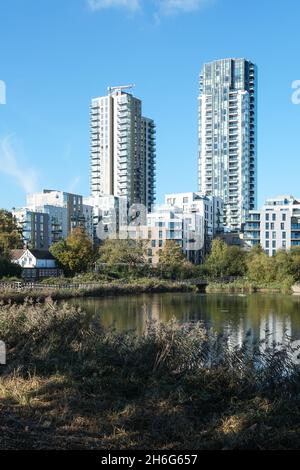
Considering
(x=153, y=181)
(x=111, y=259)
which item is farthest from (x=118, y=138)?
(x=111, y=259)

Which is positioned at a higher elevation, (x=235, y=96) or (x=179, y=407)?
(x=235, y=96)

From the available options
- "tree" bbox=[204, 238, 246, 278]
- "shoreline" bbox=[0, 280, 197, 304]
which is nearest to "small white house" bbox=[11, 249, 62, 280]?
"shoreline" bbox=[0, 280, 197, 304]

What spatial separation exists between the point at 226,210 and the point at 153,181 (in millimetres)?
19824

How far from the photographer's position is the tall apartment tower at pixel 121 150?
405 feet

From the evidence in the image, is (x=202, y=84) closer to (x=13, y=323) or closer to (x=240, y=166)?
(x=240, y=166)

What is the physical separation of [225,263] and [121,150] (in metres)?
62.5

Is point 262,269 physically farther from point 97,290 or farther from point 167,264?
point 97,290

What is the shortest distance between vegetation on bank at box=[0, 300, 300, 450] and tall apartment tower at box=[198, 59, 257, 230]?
11128 centimetres

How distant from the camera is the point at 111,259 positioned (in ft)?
208

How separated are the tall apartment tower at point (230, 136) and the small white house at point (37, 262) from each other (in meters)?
A: 61.2

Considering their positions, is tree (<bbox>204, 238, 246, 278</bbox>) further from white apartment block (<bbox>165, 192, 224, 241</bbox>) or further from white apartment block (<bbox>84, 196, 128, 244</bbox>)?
white apartment block (<bbox>165, 192, 224, 241</bbox>)

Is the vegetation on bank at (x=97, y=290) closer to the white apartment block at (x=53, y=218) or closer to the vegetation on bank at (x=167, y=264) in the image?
the vegetation on bank at (x=167, y=264)

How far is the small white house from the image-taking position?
62281mm

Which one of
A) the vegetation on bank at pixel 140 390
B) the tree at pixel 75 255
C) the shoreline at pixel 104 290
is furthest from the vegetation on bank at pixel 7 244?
the vegetation on bank at pixel 140 390
